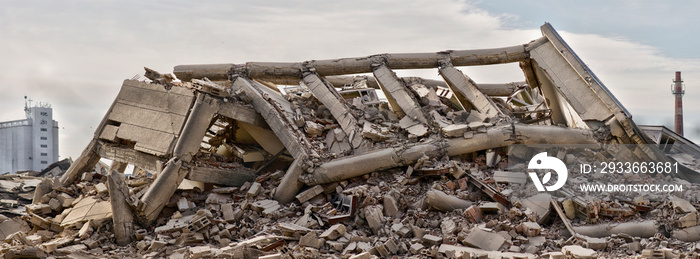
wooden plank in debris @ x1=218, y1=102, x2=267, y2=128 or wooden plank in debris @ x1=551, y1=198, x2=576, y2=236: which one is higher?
wooden plank in debris @ x1=218, y1=102, x2=267, y2=128

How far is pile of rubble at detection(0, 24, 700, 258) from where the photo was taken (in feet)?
34.9

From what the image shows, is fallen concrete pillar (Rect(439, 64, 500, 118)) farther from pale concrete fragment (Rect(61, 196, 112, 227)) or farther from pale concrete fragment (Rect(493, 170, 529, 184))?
pale concrete fragment (Rect(61, 196, 112, 227))

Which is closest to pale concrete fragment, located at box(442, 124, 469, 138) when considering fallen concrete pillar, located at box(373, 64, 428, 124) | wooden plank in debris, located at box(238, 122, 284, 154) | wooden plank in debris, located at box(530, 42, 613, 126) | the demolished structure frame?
the demolished structure frame

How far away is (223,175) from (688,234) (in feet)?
26.1

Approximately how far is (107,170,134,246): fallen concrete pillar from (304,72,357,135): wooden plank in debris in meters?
4.18

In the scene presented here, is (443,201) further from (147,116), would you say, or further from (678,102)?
(678,102)

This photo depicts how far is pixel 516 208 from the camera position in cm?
1123

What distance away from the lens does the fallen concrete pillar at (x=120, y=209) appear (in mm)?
11711

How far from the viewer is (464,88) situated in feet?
47.7

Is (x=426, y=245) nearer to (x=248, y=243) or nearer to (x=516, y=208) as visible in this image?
(x=516, y=208)

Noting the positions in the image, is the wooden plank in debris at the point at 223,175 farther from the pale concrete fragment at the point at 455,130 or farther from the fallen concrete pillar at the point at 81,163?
the pale concrete fragment at the point at 455,130

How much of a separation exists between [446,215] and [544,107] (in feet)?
17.7

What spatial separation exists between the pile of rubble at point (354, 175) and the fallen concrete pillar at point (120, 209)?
2cm

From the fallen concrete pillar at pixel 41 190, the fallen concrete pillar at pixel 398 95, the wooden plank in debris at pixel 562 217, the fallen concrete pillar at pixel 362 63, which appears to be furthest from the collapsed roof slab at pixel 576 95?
the fallen concrete pillar at pixel 41 190
